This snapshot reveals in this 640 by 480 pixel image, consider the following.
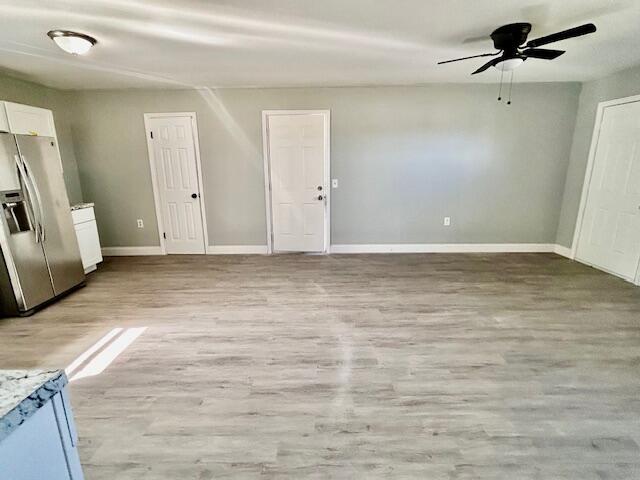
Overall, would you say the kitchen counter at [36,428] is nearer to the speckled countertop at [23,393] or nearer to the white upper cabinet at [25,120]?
the speckled countertop at [23,393]

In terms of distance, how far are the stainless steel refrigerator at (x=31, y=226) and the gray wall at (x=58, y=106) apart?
1.09 metres

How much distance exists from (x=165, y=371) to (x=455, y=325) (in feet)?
7.96

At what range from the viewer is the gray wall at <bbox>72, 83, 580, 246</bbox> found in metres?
A: 4.61

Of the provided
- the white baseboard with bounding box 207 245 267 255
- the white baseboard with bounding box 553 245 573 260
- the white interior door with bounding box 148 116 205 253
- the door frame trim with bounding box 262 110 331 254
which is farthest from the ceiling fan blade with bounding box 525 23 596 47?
the white interior door with bounding box 148 116 205 253

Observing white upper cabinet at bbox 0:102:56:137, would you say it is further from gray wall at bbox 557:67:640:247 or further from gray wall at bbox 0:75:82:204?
gray wall at bbox 557:67:640:247

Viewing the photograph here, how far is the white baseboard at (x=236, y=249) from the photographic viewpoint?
5078mm

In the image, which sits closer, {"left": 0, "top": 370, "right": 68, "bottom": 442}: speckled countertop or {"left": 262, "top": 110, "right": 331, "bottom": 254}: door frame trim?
{"left": 0, "top": 370, "right": 68, "bottom": 442}: speckled countertop

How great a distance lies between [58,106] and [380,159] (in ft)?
15.4

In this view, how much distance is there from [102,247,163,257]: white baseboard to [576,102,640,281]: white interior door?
6374 mm

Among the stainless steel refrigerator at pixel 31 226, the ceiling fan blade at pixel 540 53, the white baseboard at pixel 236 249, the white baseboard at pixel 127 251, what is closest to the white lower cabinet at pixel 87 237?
the stainless steel refrigerator at pixel 31 226

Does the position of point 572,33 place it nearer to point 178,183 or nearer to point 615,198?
point 615,198

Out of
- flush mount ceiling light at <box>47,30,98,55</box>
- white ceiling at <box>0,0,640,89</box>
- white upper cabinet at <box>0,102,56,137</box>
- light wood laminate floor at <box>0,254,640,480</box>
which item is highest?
white ceiling at <box>0,0,640,89</box>

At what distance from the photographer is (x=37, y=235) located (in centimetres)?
320

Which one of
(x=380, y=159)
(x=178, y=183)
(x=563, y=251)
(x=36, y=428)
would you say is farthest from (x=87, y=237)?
(x=563, y=251)
